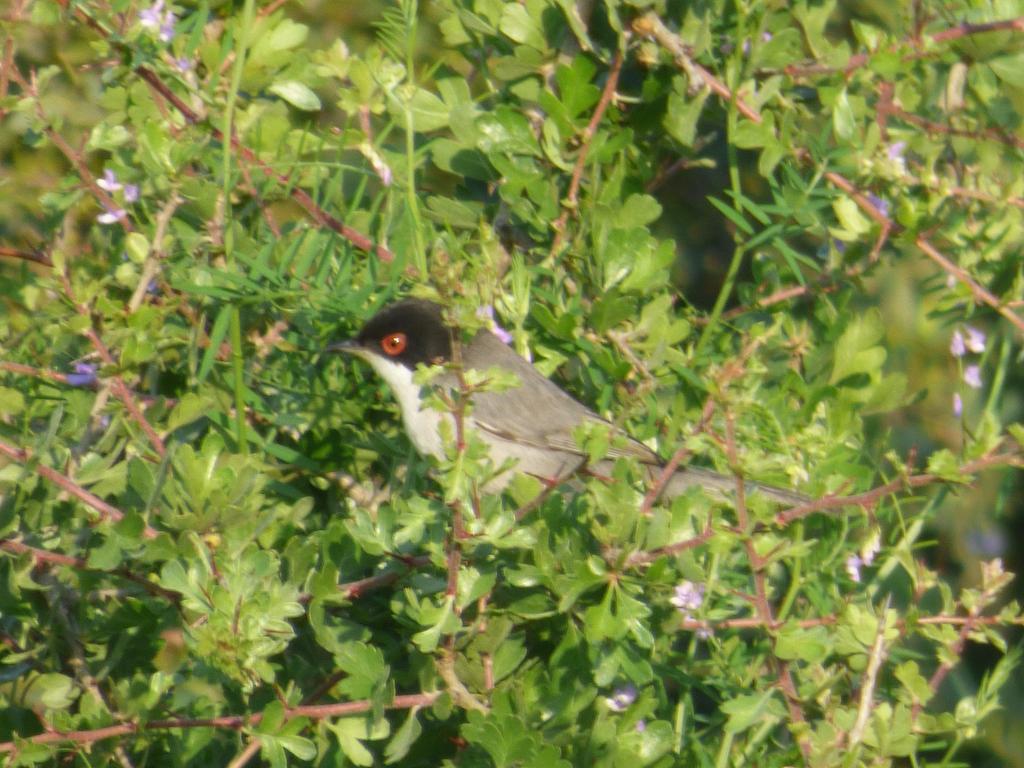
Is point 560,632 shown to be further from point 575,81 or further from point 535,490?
point 575,81

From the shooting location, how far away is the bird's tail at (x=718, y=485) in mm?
2976

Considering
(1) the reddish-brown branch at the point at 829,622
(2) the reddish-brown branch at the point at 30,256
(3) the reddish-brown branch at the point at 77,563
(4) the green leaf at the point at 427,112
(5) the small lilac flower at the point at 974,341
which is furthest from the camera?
(5) the small lilac flower at the point at 974,341

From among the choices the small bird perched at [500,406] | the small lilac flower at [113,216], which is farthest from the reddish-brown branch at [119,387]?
the small bird perched at [500,406]

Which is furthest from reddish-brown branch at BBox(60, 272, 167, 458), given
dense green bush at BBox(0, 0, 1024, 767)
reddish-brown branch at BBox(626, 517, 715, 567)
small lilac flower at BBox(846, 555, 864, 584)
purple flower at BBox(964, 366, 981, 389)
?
purple flower at BBox(964, 366, 981, 389)

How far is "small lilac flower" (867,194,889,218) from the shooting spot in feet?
10.6

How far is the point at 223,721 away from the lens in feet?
7.73

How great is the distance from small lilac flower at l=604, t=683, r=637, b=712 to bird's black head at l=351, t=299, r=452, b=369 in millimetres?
889

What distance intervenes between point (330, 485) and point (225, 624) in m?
0.94

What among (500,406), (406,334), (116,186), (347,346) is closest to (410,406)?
(347,346)

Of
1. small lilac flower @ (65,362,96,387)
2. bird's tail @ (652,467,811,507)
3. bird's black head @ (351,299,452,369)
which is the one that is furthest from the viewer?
bird's black head @ (351,299,452,369)

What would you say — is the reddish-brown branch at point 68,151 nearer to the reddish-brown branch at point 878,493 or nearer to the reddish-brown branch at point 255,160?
the reddish-brown branch at point 255,160

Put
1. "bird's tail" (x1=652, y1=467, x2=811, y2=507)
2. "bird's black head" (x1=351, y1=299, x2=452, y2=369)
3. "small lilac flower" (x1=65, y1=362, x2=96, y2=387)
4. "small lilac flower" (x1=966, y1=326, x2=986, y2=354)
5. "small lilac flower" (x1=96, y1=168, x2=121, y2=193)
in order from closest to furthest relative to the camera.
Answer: "small lilac flower" (x1=65, y1=362, x2=96, y2=387) < "bird's tail" (x1=652, y1=467, x2=811, y2=507) < "small lilac flower" (x1=96, y1=168, x2=121, y2=193) < "bird's black head" (x1=351, y1=299, x2=452, y2=369) < "small lilac flower" (x1=966, y1=326, x2=986, y2=354)

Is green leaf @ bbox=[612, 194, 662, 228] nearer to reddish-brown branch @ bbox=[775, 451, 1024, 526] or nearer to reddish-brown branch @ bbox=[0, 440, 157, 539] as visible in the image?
reddish-brown branch @ bbox=[775, 451, 1024, 526]

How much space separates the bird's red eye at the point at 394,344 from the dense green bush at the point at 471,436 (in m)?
0.16
